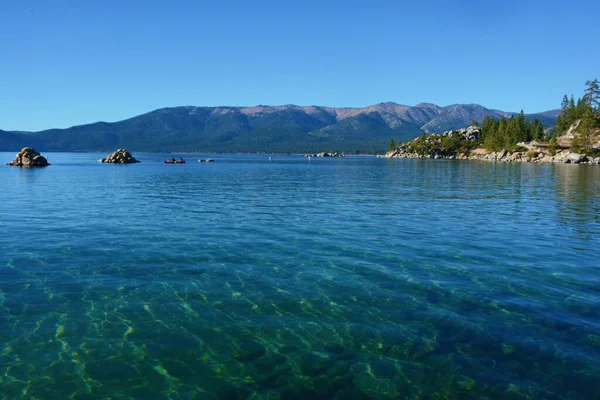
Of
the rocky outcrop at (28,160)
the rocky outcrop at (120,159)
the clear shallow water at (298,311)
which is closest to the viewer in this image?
the clear shallow water at (298,311)

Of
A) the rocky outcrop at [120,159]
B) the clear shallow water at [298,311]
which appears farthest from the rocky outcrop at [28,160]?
the clear shallow water at [298,311]

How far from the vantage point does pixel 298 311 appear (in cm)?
1652

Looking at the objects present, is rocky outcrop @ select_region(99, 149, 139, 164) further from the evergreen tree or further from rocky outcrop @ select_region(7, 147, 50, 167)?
the evergreen tree

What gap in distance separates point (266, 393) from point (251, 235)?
64.9ft

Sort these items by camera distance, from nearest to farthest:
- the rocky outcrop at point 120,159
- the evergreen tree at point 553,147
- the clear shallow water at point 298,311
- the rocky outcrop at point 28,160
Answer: the clear shallow water at point 298,311 < the rocky outcrop at point 28,160 < the evergreen tree at point 553,147 < the rocky outcrop at point 120,159

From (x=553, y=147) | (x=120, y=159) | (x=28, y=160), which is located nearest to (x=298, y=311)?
(x=28, y=160)

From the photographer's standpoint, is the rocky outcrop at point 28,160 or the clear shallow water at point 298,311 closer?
the clear shallow water at point 298,311

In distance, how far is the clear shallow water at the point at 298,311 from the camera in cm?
1177

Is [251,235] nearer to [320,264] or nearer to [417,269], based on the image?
[320,264]

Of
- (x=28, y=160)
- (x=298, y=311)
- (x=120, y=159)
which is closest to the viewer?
(x=298, y=311)

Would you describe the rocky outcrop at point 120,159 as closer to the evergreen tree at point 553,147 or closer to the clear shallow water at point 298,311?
the clear shallow water at point 298,311

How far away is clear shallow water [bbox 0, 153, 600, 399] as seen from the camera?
38.6 ft

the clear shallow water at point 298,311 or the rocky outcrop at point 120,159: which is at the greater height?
the rocky outcrop at point 120,159

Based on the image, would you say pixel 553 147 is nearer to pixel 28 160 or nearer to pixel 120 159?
pixel 120 159
